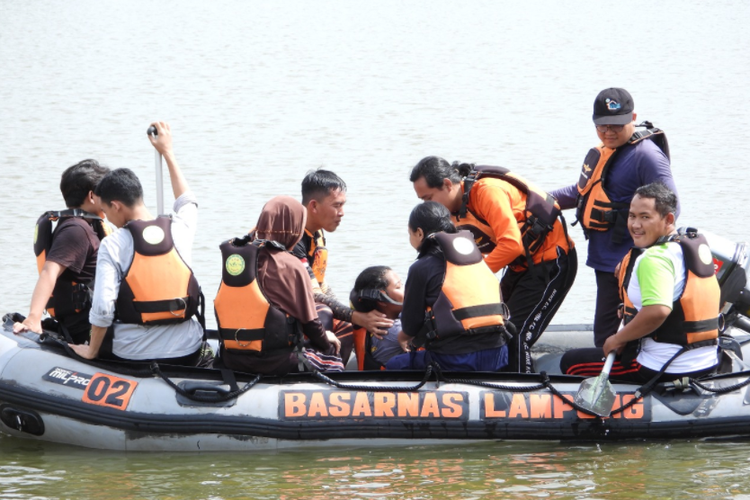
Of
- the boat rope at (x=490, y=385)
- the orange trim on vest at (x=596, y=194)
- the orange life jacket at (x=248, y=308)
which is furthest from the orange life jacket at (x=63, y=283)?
the orange trim on vest at (x=596, y=194)

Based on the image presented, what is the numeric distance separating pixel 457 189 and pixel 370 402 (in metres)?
1.14

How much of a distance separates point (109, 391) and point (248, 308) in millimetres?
789

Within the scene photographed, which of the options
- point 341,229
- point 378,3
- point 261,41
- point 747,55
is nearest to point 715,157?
point 341,229

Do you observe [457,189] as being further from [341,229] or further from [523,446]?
[341,229]

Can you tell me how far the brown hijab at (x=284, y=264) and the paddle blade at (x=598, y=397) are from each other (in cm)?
128

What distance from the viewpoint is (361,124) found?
589 inches

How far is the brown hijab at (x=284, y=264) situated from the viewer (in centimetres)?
482

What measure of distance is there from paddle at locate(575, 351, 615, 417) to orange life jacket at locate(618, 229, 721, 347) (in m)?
0.24

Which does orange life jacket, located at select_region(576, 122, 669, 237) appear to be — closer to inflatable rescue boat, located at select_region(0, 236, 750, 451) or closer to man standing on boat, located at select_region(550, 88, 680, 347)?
man standing on boat, located at select_region(550, 88, 680, 347)

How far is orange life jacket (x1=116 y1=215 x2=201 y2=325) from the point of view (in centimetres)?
487

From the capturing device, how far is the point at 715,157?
1270cm

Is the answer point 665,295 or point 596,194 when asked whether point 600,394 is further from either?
point 596,194

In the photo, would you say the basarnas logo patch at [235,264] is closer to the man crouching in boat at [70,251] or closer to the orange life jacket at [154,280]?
the orange life jacket at [154,280]

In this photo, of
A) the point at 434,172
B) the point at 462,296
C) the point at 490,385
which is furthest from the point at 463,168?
the point at 490,385
